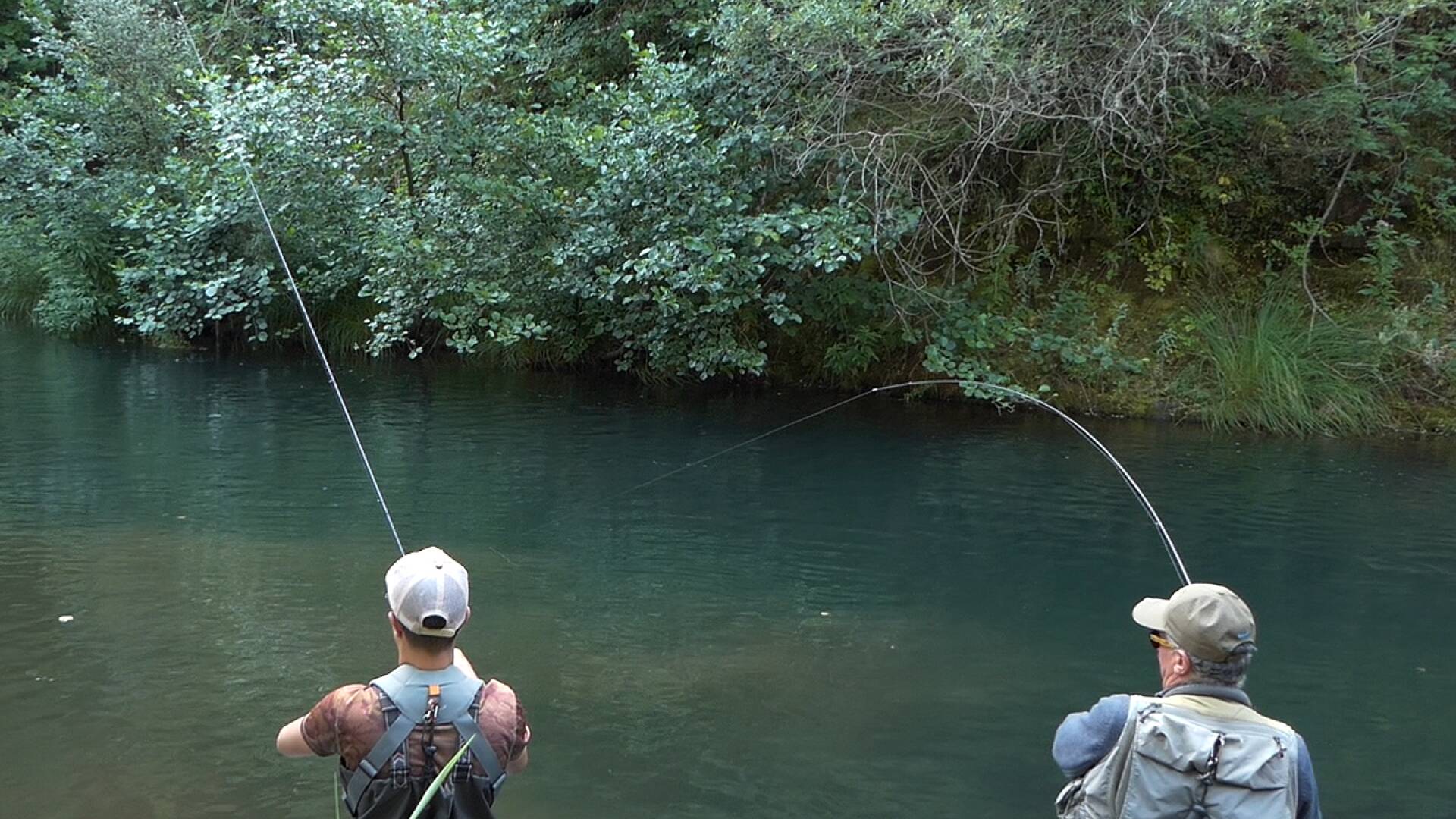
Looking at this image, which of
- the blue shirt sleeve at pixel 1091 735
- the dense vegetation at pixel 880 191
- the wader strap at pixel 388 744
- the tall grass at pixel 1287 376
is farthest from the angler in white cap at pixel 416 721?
the tall grass at pixel 1287 376

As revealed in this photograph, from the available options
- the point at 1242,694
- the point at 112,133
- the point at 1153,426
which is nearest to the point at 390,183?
the point at 112,133

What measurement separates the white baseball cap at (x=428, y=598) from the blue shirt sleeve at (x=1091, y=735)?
118cm

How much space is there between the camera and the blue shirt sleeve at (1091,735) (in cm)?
244

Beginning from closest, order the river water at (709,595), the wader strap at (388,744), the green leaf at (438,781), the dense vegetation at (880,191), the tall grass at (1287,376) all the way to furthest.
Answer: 1. the green leaf at (438,781)
2. the wader strap at (388,744)
3. the river water at (709,595)
4. the dense vegetation at (880,191)
5. the tall grass at (1287,376)

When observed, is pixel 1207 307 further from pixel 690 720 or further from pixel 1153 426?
pixel 690 720

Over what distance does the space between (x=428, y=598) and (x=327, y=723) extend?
298mm

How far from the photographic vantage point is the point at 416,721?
7.50 feet

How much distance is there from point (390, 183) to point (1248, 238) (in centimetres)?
895

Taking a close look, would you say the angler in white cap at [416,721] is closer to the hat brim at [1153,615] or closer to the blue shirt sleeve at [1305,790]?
the hat brim at [1153,615]

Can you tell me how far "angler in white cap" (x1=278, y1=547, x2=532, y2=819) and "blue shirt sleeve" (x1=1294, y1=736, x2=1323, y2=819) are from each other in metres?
1.46

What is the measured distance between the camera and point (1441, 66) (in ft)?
37.3

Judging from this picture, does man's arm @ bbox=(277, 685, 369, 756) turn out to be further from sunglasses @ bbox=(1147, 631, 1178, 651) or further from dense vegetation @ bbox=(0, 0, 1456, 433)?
dense vegetation @ bbox=(0, 0, 1456, 433)

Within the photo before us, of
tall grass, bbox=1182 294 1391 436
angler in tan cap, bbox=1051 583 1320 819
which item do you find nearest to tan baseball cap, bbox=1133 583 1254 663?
angler in tan cap, bbox=1051 583 1320 819

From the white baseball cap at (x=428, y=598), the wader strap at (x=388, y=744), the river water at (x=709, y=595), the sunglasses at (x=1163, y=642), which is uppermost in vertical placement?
the white baseball cap at (x=428, y=598)
